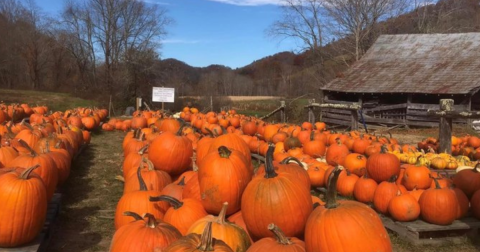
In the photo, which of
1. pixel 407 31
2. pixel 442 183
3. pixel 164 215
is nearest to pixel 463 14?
pixel 407 31

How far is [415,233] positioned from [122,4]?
41.8m

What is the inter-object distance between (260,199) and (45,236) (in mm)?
2607

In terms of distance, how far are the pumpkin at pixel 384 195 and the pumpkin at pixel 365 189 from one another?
252 millimetres

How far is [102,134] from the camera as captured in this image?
14.4m

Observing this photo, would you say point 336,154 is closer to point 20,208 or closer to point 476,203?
point 476,203

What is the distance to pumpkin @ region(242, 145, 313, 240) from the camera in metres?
2.72

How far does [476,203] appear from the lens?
5.16m

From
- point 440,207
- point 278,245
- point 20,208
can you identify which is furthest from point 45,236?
point 440,207

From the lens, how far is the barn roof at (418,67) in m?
18.4

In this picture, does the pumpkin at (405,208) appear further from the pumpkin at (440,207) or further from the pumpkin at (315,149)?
the pumpkin at (315,149)

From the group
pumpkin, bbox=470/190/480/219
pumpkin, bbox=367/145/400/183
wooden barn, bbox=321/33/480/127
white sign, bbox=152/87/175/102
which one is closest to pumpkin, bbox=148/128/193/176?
pumpkin, bbox=367/145/400/183

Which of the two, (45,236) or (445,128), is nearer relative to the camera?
(45,236)

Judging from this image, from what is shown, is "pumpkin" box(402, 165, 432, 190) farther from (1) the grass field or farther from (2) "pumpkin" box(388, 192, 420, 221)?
(1) the grass field

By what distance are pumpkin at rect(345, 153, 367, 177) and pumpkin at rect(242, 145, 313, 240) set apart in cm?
414
